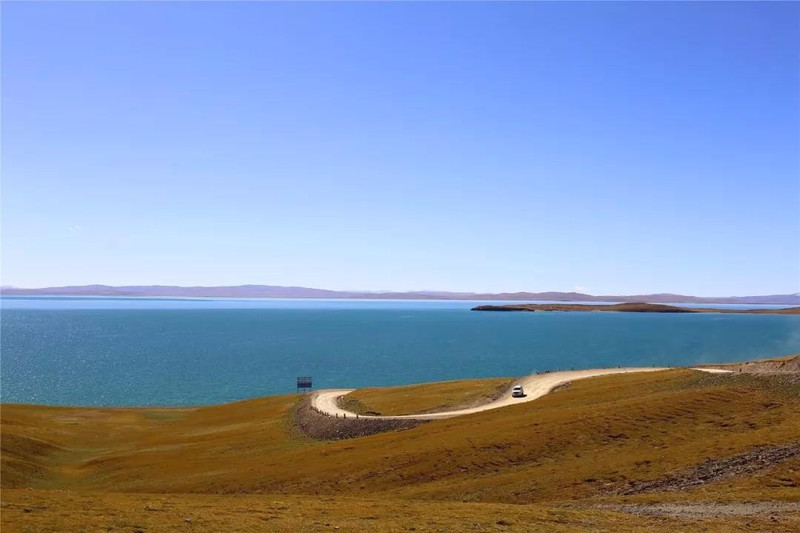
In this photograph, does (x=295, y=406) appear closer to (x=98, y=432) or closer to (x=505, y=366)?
(x=98, y=432)

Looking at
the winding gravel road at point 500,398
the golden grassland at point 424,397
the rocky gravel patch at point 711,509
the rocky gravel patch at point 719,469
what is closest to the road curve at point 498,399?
the winding gravel road at point 500,398

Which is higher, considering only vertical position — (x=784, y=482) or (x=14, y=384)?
(x=784, y=482)

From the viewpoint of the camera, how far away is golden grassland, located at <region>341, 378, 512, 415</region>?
5980 cm

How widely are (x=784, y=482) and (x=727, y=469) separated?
2.70 metres

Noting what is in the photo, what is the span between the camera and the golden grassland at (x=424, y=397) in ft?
196

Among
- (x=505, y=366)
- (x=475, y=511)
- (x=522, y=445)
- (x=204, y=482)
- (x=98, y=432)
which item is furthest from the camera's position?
(x=505, y=366)

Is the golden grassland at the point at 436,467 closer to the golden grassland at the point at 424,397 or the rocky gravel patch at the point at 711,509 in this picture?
the rocky gravel patch at the point at 711,509

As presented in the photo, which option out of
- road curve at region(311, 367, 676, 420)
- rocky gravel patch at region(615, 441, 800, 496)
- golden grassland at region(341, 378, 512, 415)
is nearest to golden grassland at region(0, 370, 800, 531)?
rocky gravel patch at region(615, 441, 800, 496)

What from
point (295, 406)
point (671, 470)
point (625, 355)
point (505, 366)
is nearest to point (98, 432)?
point (295, 406)

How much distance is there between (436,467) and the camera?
114 ft

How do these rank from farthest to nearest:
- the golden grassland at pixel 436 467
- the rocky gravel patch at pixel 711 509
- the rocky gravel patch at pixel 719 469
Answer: the rocky gravel patch at pixel 719 469
the rocky gravel patch at pixel 711 509
the golden grassland at pixel 436 467

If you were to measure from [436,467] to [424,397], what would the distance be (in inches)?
1197

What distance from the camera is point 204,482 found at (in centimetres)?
3869

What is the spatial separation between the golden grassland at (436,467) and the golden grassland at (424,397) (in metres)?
1.18
